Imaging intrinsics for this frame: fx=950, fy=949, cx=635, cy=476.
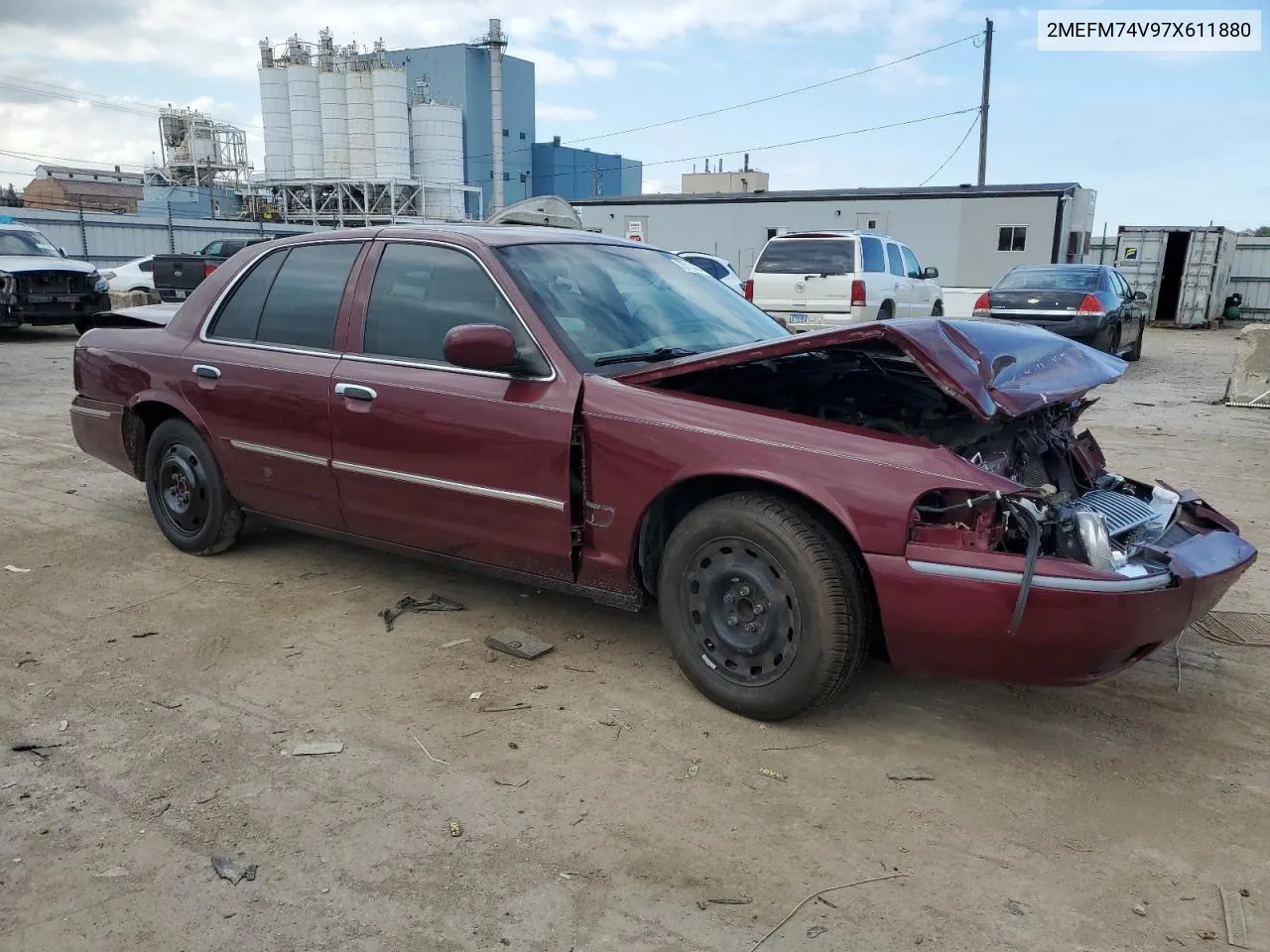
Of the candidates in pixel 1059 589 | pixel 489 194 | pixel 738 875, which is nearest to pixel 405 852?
pixel 738 875

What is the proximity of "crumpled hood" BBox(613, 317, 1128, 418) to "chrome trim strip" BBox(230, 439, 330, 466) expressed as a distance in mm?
1592

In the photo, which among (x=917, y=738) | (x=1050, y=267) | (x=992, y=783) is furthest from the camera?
(x=1050, y=267)

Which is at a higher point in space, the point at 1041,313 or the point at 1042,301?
the point at 1042,301

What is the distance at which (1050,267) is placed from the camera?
15.1 metres

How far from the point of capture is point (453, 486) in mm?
3873

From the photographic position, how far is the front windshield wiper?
3711 millimetres

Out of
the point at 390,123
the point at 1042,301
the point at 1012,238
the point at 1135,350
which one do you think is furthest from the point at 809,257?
the point at 390,123

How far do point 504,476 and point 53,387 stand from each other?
9780mm

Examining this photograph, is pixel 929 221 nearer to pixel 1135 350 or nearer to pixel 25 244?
pixel 1135 350

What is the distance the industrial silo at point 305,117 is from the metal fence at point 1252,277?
144 feet

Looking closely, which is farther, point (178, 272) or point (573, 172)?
point (573, 172)

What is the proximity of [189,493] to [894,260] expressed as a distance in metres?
12.7

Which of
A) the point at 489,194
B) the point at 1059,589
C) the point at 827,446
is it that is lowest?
the point at 1059,589

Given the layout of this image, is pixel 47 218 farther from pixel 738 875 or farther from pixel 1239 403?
pixel 738 875
